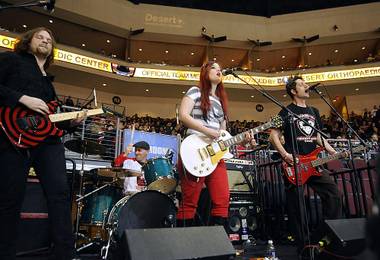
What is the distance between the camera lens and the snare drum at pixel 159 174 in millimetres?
3900

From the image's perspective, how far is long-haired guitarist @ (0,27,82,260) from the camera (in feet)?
6.38

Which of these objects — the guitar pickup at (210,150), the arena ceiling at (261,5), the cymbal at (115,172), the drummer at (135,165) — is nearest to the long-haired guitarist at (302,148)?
the guitar pickup at (210,150)

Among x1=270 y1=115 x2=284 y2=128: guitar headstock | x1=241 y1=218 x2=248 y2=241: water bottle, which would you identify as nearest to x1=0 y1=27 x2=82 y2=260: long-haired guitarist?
x1=270 y1=115 x2=284 y2=128: guitar headstock

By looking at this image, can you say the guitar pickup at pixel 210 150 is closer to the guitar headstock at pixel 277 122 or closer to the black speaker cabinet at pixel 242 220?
the guitar headstock at pixel 277 122

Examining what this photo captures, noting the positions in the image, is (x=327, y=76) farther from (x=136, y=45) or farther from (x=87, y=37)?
(x=87, y=37)

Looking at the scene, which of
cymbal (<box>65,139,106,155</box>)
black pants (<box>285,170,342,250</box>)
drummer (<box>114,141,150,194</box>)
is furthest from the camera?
drummer (<box>114,141,150,194</box>)

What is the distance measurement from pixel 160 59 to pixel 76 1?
18.2 ft

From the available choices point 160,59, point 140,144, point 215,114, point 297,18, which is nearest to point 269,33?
point 297,18

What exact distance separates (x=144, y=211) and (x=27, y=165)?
1.61 metres

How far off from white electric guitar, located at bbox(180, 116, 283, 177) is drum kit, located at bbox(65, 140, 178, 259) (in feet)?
2.92

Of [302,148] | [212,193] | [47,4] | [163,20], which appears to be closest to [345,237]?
[212,193]

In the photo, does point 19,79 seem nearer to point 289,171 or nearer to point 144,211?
point 144,211

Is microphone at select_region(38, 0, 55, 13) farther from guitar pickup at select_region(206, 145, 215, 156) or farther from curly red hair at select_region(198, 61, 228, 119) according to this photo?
guitar pickup at select_region(206, 145, 215, 156)

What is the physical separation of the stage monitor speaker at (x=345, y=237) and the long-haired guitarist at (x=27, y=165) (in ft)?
5.72
